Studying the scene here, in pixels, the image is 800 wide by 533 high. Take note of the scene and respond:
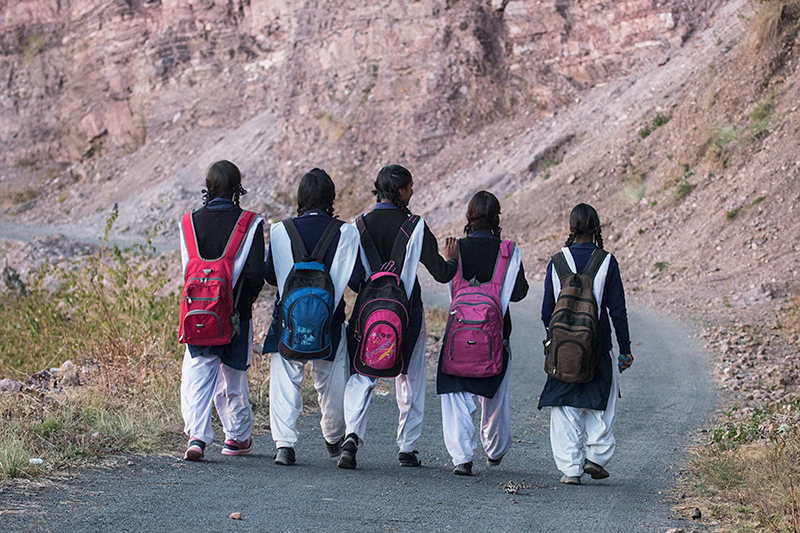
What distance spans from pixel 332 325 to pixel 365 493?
3.46ft

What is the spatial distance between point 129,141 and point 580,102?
2384 cm

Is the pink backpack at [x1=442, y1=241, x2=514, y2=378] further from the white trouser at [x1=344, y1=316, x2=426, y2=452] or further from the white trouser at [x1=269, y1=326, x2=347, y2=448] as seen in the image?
the white trouser at [x1=269, y1=326, x2=347, y2=448]

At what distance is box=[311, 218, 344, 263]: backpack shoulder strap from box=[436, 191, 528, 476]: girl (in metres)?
0.79

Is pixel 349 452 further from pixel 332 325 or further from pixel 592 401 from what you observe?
pixel 592 401

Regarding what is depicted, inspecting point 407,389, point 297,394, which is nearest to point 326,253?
point 297,394

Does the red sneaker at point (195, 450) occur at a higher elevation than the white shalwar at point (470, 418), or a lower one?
lower

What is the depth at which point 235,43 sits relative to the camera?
1556 inches

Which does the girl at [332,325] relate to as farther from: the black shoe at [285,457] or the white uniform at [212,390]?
the white uniform at [212,390]

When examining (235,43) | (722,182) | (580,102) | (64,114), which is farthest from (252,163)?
(722,182)

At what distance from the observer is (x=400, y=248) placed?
16.7 ft

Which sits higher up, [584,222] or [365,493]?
[584,222]

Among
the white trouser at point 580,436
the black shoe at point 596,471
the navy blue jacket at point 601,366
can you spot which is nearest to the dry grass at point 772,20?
the navy blue jacket at point 601,366

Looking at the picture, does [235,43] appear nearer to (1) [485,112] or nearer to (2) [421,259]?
(1) [485,112]

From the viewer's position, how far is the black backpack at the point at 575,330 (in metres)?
4.88
